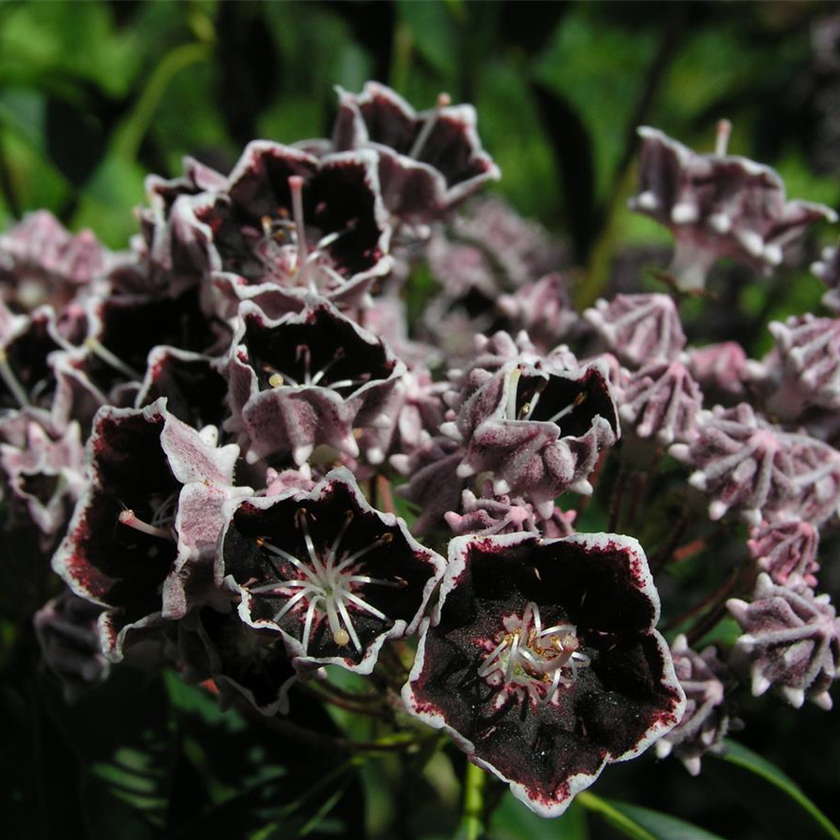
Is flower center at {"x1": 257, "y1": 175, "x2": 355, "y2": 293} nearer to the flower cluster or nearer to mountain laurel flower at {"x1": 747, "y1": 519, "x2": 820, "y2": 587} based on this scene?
the flower cluster

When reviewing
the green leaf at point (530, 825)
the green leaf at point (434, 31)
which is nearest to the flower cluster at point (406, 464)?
the green leaf at point (530, 825)

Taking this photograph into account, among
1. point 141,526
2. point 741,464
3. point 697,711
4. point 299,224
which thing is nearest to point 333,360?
point 299,224

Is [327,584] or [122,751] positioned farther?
[122,751]

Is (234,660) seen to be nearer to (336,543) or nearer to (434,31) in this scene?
(336,543)

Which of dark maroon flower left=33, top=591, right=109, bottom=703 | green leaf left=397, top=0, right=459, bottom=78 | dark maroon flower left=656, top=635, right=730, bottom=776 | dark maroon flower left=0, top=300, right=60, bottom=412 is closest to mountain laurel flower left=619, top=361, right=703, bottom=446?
dark maroon flower left=656, top=635, right=730, bottom=776

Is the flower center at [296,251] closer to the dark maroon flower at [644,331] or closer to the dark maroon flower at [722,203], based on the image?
the dark maroon flower at [644,331]
